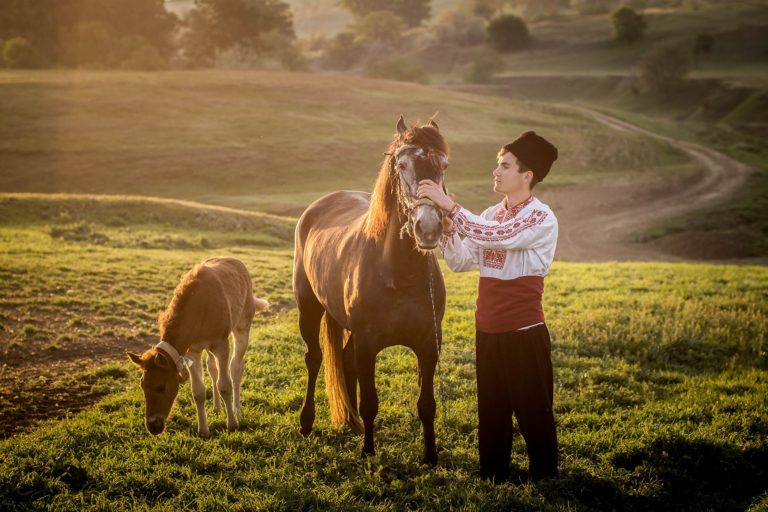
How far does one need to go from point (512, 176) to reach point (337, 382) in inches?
121

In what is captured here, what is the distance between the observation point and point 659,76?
65.2 metres

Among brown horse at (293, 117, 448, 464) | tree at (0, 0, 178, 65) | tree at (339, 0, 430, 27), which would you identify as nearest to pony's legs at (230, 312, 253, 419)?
brown horse at (293, 117, 448, 464)

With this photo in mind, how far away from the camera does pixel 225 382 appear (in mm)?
6023

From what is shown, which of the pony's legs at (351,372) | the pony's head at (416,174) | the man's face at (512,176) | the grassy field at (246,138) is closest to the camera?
the pony's head at (416,174)

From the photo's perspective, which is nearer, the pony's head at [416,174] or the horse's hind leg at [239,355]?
the pony's head at [416,174]

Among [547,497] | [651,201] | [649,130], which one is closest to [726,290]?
[547,497]

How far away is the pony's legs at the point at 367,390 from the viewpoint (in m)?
4.97

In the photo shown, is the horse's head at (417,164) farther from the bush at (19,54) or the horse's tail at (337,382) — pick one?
the bush at (19,54)

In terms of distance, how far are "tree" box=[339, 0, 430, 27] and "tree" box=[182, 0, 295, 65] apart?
44.1 m

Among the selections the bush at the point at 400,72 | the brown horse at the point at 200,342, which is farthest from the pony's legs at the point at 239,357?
the bush at the point at 400,72

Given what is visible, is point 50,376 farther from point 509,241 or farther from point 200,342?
point 509,241

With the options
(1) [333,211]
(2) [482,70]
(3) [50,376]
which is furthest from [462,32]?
(3) [50,376]

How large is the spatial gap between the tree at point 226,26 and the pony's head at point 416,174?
70315 millimetres

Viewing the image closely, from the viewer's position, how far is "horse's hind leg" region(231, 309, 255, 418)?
6441mm
